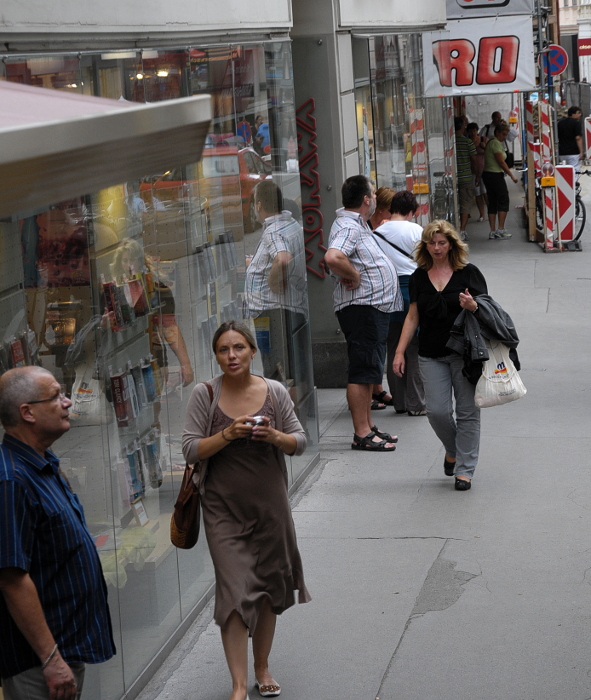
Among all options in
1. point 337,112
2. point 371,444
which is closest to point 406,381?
point 371,444

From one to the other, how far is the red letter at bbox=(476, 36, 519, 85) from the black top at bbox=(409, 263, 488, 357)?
857cm

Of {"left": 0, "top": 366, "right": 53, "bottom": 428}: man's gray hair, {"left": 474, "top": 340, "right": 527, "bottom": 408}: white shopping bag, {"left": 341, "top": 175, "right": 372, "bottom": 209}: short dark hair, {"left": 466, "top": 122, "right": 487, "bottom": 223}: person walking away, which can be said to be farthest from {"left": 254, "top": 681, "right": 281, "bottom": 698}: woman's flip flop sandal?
{"left": 466, "top": 122, "right": 487, "bottom": 223}: person walking away

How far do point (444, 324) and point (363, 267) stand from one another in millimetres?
1381

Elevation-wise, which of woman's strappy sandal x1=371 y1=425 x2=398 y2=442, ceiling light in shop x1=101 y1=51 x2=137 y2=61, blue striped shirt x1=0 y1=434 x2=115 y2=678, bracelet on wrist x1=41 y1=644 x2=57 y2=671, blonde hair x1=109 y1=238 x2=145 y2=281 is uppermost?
ceiling light in shop x1=101 y1=51 x2=137 y2=61

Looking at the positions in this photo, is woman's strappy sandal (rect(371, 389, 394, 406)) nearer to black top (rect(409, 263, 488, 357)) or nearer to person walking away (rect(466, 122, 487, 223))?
black top (rect(409, 263, 488, 357))

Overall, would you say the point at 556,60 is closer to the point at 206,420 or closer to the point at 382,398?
the point at 382,398

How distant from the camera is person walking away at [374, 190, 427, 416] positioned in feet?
30.2

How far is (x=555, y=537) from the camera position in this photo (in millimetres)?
6641

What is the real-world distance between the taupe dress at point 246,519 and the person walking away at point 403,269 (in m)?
4.60

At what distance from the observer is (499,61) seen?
1528 cm

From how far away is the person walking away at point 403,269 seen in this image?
9.20m

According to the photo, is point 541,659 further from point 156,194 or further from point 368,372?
point 368,372

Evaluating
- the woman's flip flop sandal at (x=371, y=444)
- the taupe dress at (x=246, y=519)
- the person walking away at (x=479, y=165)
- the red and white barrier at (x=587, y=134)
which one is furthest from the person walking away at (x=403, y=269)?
the red and white barrier at (x=587, y=134)

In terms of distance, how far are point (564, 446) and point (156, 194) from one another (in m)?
4.49
